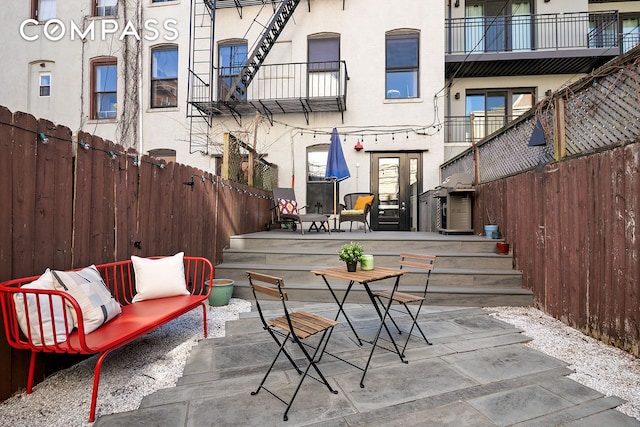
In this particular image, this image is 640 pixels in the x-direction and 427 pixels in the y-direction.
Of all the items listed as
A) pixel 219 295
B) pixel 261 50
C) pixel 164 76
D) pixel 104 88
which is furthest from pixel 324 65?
pixel 219 295

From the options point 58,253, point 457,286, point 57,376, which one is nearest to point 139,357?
point 57,376

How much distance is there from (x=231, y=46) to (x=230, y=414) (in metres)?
10.0

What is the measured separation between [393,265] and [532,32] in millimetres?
8988

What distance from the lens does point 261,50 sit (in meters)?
9.16

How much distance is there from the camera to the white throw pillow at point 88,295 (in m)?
2.23

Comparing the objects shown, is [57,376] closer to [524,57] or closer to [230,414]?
[230,414]

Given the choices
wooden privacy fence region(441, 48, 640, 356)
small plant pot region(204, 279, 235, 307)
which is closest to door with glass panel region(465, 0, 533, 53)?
wooden privacy fence region(441, 48, 640, 356)

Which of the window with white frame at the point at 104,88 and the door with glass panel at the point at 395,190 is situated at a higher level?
the window with white frame at the point at 104,88

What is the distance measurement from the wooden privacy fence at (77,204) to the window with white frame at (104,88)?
7536 mm

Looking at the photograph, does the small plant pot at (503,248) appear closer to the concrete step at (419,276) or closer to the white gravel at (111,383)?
the concrete step at (419,276)

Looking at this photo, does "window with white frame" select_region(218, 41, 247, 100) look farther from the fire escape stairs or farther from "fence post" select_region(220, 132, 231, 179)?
"fence post" select_region(220, 132, 231, 179)

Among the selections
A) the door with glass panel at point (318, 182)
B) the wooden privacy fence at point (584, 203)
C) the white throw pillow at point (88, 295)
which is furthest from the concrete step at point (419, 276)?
the door with glass panel at point (318, 182)

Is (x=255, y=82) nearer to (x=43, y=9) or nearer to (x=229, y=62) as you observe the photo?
(x=229, y=62)

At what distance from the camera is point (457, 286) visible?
4520mm
